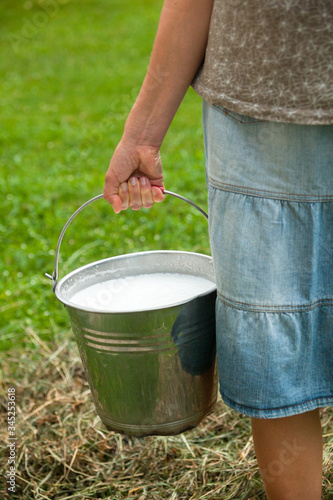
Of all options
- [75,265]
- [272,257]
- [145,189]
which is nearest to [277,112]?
[272,257]

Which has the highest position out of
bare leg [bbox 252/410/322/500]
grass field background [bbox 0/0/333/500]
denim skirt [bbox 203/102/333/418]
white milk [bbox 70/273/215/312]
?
denim skirt [bbox 203/102/333/418]

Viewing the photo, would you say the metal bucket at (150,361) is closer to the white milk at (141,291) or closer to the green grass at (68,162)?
the white milk at (141,291)

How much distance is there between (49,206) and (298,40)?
2988 mm

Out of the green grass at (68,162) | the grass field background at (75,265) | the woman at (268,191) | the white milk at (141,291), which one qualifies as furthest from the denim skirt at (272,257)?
the green grass at (68,162)

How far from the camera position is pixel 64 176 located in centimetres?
443

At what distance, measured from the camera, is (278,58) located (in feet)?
3.47

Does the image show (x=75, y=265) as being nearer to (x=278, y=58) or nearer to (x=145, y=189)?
(x=145, y=189)

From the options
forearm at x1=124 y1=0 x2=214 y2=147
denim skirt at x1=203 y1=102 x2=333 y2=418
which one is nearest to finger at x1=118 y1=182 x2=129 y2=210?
forearm at x1=124 y1=0 x2=214 y2=147

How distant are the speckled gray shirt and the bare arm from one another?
0.08m

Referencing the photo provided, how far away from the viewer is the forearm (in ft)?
3.83

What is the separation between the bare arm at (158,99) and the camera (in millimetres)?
1175

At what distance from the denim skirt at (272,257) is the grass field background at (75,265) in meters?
0.58

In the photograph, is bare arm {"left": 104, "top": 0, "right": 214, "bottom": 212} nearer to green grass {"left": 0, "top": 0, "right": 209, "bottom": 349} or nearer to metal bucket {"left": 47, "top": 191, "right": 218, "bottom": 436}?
metal bucket {"left": 47, "top": 191, "right": 218, "bottom": 436}

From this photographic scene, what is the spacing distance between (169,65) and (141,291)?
1.98 feet
